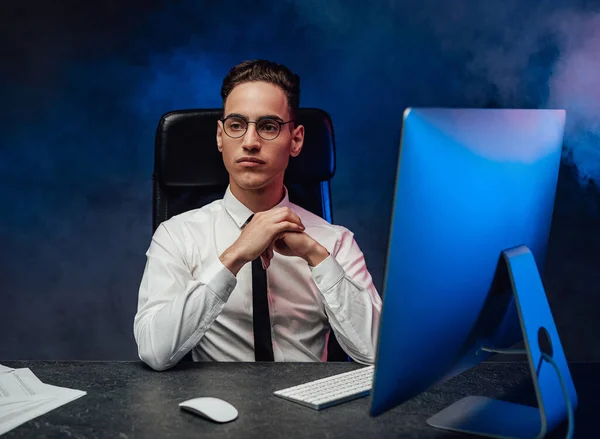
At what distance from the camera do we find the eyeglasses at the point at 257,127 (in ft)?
6.04

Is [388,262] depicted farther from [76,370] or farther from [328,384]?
[76,370]

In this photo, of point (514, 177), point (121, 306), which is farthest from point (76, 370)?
point (121, 306)

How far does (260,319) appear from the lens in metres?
1.81

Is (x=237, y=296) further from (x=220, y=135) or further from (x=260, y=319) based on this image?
(x=220, y=135)

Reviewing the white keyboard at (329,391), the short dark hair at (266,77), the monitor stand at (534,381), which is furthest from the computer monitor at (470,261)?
the short dark hair at (266,77)

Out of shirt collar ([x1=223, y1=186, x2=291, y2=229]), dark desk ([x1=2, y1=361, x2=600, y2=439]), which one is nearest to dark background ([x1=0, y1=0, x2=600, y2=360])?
shirt collar ([x1=223, y1=186, x2=291, y2=229])

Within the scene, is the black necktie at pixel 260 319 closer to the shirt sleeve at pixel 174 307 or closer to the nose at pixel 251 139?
the shirt sleeve at pixel 174 307

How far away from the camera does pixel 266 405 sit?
1.22 m

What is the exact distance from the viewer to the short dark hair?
196cm

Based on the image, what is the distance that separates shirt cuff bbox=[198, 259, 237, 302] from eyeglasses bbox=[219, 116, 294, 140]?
0.37 m

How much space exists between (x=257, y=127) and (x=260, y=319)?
48 cm

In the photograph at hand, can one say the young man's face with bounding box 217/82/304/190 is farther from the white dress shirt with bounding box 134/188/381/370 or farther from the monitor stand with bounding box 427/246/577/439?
the monitor stand with bounding box 427/246/577/439

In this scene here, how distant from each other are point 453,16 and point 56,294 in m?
2.27

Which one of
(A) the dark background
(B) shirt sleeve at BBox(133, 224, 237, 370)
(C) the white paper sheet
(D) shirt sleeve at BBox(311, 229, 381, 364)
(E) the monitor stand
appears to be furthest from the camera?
(A) the dark background
